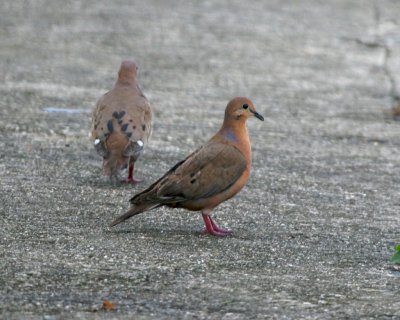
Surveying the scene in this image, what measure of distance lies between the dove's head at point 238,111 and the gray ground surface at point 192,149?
70 cm

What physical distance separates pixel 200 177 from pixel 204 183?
5cm

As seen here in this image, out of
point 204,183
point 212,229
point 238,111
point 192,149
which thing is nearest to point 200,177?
point 204,183

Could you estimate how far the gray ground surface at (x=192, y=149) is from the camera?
19.2 ft

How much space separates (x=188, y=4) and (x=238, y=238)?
1136cm

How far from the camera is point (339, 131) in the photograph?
1088 centimetres

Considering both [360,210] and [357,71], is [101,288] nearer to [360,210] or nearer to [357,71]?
[360,210]

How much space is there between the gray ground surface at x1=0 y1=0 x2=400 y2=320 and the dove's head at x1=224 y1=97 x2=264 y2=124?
705 mm

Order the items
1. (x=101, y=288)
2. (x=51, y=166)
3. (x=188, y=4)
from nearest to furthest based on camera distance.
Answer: (x=101, y=288) → (x=51, y=166) → (x=188, y=4)

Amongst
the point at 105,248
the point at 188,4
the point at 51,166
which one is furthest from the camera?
the point at 188,4

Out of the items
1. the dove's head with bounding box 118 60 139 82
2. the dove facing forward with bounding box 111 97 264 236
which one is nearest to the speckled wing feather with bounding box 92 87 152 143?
the dove's head with bounding box 118 60 139 82

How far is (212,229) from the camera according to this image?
279 inches

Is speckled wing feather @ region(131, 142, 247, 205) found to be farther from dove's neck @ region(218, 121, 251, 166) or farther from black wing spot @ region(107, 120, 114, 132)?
black wing spot @ region(107, 120, 114, 132)

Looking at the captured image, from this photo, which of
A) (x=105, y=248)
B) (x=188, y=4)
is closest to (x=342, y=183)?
(x=105, y=248)

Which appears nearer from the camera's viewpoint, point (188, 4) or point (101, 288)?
point (101, 288)
